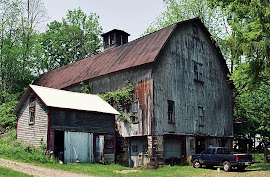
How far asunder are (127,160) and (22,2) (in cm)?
2909

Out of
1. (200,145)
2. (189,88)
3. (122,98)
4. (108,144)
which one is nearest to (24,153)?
(108,144)

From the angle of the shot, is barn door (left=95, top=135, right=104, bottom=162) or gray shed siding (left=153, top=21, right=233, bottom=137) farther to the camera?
gray shed siding (left=153, top=21, right=233, bottom=137)

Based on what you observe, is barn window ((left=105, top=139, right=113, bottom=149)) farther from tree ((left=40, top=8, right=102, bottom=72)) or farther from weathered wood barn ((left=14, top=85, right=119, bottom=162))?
tree ((left=40, top=8, right=102, bottom=72))

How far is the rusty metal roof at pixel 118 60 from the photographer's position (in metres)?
24.3

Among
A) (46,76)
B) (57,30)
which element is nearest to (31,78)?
(46,76)

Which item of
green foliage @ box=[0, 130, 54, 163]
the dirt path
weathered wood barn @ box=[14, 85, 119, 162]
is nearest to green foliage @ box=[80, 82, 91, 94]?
weathered wood barn @ box=[14, 85, 119, 162]

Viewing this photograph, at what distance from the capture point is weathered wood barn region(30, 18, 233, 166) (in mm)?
23359

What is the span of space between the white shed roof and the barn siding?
64cm

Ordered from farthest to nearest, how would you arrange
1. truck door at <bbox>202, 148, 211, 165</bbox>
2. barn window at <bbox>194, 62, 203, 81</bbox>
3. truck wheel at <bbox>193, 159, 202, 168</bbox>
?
barn window at <bbox>194, 62, 203, 81</bbox>
truck wheel at <bbox>193, 159, 202, 168</bbox>
truck door at <bbox>202, 148, 211, 165</bbox>

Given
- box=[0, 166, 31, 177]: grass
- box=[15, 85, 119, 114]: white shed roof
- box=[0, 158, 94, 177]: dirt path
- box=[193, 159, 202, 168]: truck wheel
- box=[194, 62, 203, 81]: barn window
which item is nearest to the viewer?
box=[0, 166, 31, 177]: grass

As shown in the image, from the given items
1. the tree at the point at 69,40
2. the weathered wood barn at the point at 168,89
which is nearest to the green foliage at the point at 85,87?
the weathered wood barn at the point at 168,89

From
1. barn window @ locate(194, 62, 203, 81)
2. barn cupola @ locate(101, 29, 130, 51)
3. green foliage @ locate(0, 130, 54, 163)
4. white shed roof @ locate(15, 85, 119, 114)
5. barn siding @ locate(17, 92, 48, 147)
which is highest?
barn cupola @ locate(101, 29, 130, 51)

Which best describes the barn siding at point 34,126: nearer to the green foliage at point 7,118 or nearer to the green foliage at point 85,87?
the green foliage at point 85,87

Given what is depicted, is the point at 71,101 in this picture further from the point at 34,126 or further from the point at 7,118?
the point at 7,118
